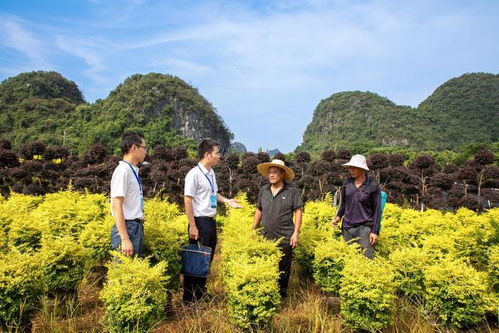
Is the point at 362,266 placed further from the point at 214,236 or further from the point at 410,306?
the point at 214,236

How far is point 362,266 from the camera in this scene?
11.3 feet

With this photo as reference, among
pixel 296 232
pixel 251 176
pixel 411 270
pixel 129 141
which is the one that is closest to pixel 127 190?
pixel 129 141

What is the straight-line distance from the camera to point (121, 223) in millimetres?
3150

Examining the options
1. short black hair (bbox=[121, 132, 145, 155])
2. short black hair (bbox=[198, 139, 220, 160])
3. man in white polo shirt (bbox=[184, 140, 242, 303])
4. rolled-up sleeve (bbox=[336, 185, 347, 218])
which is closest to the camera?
short black hair (bbox=[121, 132, 145, 155])

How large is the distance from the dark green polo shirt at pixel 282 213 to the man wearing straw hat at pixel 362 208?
A: 0.75 meters

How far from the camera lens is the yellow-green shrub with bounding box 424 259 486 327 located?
11.2 feet

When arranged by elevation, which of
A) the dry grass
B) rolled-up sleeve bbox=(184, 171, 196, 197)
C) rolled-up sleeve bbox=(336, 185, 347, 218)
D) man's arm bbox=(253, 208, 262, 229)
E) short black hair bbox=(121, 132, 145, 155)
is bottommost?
the dry grass

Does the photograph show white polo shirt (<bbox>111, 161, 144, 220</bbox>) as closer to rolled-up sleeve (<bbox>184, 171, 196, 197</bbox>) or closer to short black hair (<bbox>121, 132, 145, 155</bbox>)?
short black hair (<bbox>121, 132, 145, 155</bbox>)

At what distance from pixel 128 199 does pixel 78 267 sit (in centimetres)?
102

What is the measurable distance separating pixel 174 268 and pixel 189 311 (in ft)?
1.73

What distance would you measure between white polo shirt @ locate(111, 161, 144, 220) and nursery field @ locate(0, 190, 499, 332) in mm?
434

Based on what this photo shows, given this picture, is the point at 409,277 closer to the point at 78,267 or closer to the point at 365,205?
the point at 365,205

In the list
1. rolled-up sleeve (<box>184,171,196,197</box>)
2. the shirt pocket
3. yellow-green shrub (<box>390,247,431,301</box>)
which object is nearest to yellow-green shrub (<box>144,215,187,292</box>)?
rolled-up sleeve (<box>184,171,196,197</box>)

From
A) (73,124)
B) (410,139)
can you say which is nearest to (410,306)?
(73,124)
